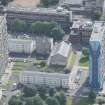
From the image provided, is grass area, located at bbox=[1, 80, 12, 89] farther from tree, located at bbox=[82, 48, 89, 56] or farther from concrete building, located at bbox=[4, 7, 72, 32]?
concrete building, located at bbox=[4, 7, 72, 32]

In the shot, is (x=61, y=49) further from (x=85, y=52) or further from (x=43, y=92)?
(x=43, y=92)

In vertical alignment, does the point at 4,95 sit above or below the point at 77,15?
below

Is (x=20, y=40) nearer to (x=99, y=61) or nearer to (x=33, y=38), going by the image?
(x=33, y=38)

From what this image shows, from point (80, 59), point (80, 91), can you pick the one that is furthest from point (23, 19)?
point (80, 91)

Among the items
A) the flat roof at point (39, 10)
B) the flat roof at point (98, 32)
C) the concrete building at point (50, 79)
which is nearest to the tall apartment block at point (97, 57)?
the flat roof at point (98, 32)

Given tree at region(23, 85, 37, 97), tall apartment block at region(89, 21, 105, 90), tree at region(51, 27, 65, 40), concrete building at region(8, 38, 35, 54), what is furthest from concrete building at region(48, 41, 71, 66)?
tree at region(23, 85, 37, 97)

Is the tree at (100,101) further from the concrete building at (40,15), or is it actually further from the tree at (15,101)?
the concrete building at (40,15)

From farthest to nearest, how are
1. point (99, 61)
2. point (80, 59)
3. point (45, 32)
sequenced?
point (45, 32)
point (80, 59)
point (99, 61)
